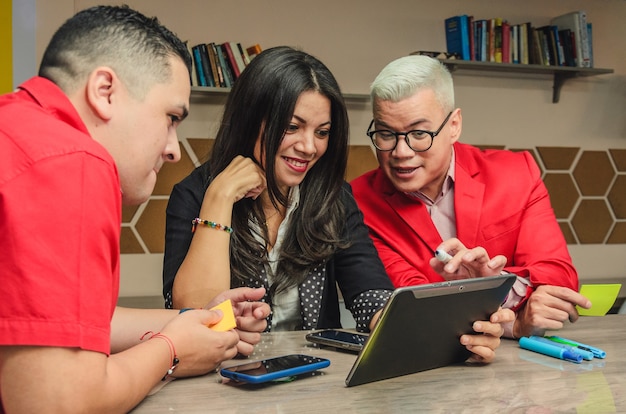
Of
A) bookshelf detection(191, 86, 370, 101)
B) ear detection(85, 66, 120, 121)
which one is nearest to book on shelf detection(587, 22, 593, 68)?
bookshelf detection(191, 86, 370, 101)

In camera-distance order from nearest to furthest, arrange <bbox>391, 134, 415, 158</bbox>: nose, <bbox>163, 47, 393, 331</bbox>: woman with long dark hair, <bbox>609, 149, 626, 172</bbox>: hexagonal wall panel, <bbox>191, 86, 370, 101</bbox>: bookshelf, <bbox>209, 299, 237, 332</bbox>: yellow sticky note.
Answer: <bbox>209, 299, 237, 332</bbox>: yellow sticky note
<bbox>163, 47, 393, 331</bbox>: woman with long dark hair
<bbox>391, 134, 415, 158</bbox>: nose
<bbox>191, 86, 370, 101</bbox>: bookshelf
<bbox>609, 149, 626, 172</bbox>: hexagonal wall panel

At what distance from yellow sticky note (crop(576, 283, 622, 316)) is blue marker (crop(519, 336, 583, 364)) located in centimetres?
23

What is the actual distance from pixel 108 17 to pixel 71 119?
0.64ft

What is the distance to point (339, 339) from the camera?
1.45 m

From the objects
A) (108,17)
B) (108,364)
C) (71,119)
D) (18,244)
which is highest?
(108,17)

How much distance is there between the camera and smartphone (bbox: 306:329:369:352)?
1.41 m

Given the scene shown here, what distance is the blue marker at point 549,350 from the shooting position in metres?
1.38

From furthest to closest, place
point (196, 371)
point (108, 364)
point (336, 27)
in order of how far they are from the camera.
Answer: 1. point (336, 27)
2. point (196, 371)
3. point (108, 364)

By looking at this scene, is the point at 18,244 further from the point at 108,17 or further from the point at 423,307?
the point at 423,307

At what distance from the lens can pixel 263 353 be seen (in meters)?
1.40

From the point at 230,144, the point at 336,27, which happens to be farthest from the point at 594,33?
the point at 230,144

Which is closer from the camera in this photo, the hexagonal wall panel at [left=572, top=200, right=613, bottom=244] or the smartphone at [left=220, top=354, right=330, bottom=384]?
the smartphone at [left=220, top=354, right=330, bottom=384]

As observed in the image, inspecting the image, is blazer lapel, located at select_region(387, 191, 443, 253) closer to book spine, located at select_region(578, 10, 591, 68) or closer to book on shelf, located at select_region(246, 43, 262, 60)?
book on shelf, located at select_region(246, 43, 262, 60)

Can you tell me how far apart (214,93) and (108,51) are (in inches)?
115
